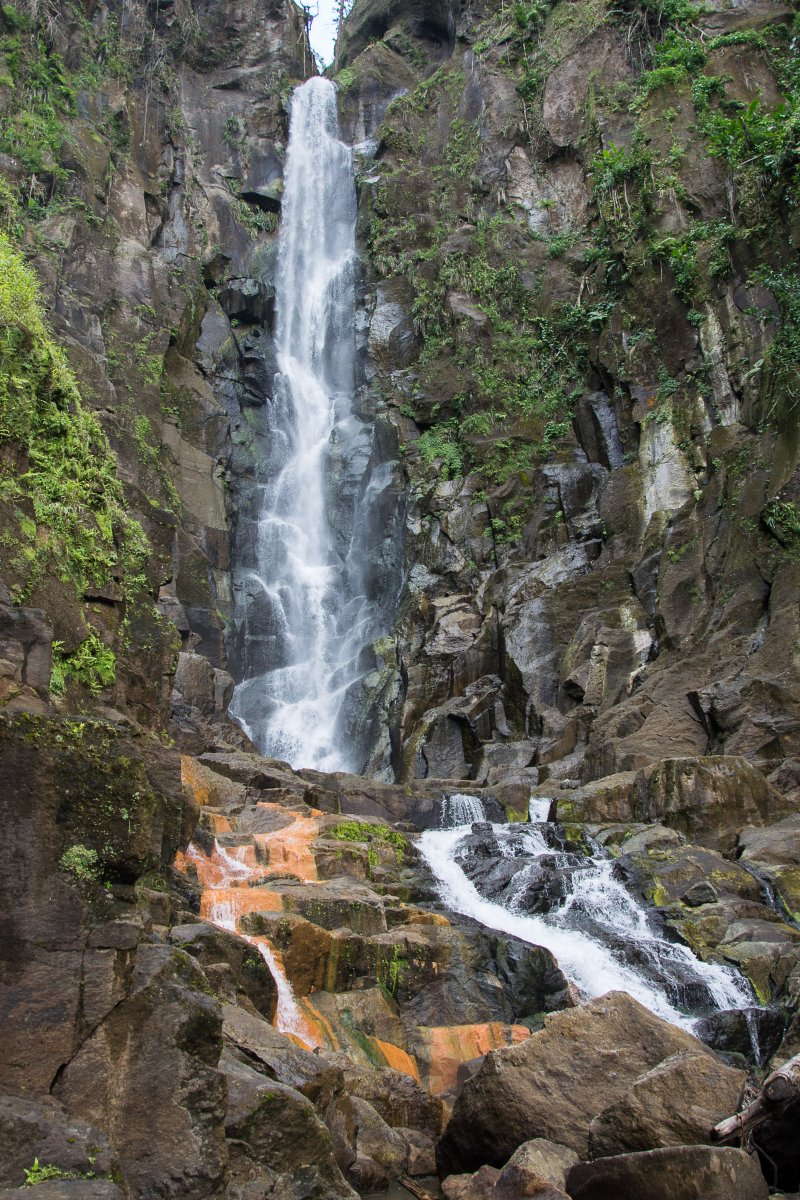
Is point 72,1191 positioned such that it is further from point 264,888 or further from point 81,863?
point 264,888

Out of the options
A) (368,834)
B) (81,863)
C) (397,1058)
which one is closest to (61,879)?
(81,863)

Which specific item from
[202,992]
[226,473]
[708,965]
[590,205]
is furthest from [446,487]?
[202,992]

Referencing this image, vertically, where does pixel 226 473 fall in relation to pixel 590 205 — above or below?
below

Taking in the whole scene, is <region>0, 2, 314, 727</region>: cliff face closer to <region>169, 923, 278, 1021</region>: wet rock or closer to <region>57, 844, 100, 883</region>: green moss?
<region>169, 923, 278, 1021</region>: wet rock

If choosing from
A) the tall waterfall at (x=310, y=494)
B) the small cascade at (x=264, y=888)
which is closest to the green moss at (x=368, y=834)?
the small cascade at (x=264, y=888)

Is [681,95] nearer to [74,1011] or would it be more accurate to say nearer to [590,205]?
[590,205]

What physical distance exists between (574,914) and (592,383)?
21.8m

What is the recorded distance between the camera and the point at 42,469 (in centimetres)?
1134

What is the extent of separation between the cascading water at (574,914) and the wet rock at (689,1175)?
508cm

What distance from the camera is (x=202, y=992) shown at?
497 cm

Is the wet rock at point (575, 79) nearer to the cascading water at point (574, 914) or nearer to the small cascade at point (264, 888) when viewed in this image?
the cascading water at point (574, 914)

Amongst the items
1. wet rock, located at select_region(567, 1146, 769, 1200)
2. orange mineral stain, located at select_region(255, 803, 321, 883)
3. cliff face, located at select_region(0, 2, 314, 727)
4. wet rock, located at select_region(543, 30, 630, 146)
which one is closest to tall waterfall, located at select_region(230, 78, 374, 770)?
cliff face, located at select_region(0, 2, 314, 727)

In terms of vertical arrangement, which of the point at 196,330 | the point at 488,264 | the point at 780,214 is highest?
the point at 488,264

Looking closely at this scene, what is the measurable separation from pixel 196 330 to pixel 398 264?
981cm
